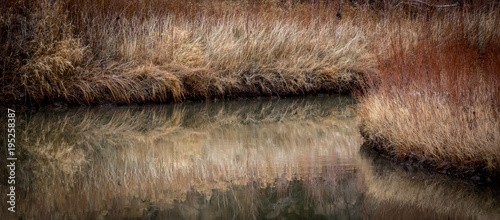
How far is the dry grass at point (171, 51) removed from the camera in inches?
336

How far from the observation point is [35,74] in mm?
8328

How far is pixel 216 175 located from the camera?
4.76 m

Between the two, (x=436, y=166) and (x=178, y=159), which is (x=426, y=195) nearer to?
(x=436, y=166)

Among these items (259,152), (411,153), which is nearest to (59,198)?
(259,152)

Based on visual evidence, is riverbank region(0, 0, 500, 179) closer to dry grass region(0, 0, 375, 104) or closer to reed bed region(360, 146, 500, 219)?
dry grass region(0, 0, 375, 104)

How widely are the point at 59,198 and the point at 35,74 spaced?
4838 millimetres

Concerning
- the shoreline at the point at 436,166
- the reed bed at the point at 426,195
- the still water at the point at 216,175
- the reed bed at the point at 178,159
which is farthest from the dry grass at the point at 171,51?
the reed bed at the point at 426,195

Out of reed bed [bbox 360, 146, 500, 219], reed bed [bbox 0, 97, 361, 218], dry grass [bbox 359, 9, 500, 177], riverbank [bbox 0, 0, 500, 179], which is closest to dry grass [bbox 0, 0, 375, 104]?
riverbank [bbox 0, 0, 500, 179]

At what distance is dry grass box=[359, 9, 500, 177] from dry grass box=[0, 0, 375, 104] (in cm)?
396

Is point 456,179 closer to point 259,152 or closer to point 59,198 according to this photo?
point 259,152

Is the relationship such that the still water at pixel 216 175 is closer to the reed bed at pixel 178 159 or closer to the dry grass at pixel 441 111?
the reed bed at pixel 178 159

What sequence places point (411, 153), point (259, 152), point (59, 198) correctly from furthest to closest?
point (259, 152)
point (411, 153)
point (59, 198)

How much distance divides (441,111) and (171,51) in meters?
5.74

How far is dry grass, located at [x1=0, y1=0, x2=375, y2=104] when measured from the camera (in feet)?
28.0
